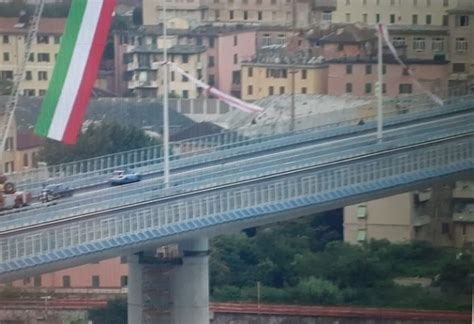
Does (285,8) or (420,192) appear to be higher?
(285,8)

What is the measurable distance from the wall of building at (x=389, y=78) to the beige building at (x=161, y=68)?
0.54m

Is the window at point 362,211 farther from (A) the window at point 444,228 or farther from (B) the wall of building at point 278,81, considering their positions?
(B) the wall of building at point 278,81

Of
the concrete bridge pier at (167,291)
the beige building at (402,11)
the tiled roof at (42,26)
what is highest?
the beige building at (402,11)

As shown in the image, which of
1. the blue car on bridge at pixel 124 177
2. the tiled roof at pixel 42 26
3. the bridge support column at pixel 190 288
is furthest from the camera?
the tiled roof at pixel 42 26

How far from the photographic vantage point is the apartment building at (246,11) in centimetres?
994

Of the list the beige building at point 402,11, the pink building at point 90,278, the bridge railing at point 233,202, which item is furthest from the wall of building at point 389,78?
the pink building at point 90,278

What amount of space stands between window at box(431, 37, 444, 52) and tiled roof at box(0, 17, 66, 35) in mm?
1537

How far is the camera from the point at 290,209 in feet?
29.3

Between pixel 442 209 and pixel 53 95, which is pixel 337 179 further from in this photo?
pixel 53 95

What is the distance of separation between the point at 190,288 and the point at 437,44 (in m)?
1.72

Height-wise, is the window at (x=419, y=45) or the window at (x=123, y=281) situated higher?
the window at (x=419, y=45)

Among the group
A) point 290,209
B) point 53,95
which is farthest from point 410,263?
point 53,95

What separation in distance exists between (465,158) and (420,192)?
22 cm

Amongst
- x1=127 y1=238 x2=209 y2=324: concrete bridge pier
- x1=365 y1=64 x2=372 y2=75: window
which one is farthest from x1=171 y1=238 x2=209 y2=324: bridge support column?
x1=365 y1=64 x2=372 y2=75: window
